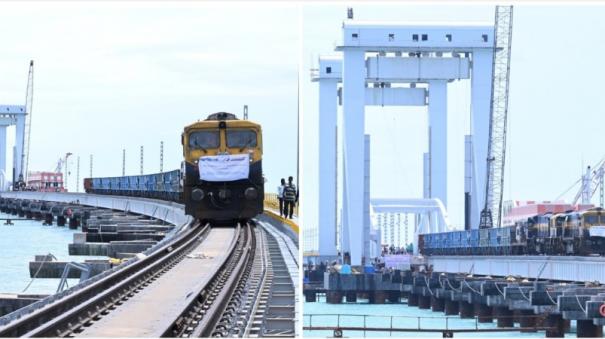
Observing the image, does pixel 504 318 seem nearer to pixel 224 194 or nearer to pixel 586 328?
pixel 586 328

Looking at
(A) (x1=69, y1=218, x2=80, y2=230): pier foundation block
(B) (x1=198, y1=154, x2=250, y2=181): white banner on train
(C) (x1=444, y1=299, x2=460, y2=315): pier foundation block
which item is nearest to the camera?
(B) (x1=198, y1=154, x2=250, y2=181): white banner on train

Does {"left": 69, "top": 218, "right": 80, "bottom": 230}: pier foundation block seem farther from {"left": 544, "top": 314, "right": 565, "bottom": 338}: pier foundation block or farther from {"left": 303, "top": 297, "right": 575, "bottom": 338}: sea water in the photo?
{"left": 544, "top": 314, "right": 565, "bottom": 338}: pier foundation block

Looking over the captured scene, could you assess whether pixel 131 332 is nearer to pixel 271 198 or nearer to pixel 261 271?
pixel 261 271

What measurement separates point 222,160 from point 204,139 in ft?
2.88

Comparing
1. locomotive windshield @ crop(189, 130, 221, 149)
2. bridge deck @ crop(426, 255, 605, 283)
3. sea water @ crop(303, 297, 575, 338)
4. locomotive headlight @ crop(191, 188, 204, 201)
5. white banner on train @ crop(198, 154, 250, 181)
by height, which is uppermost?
locomotive windshield @ crop(189, 130, 221, 149)

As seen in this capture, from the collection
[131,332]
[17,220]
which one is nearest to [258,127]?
[131,332]

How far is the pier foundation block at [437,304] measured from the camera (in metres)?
104

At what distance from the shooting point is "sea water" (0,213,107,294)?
5103 centimetres

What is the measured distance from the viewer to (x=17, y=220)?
13838cm

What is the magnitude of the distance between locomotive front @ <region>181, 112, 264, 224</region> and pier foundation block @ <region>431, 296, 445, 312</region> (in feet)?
214

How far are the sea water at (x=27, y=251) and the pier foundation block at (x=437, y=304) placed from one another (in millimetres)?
28506

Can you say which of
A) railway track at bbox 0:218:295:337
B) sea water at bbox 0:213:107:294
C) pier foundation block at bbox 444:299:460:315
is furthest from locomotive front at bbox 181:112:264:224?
pier foundation block at bbox 444:299:460:315

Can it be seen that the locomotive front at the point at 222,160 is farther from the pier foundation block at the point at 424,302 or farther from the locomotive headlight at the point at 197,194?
the pier foundation block at the point at 424,302

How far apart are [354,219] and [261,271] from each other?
248 feet
